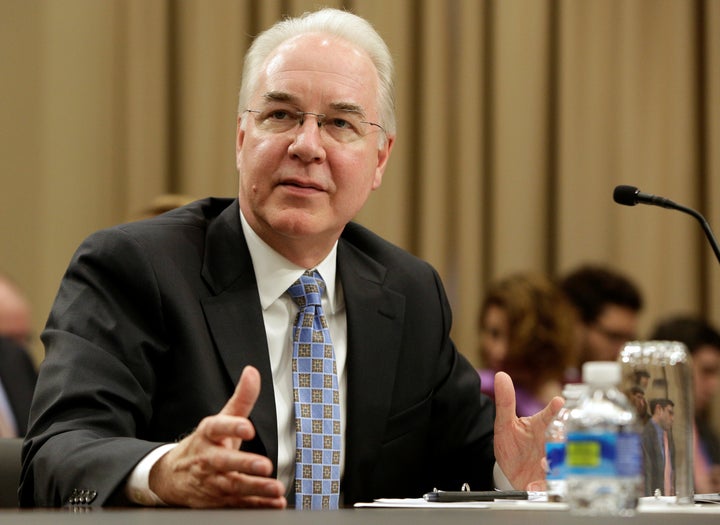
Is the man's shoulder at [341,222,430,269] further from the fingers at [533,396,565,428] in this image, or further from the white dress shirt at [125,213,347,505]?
the fingers at [533,396,565,428]

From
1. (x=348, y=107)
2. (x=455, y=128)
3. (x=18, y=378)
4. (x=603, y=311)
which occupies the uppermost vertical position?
(x=455, y=128)

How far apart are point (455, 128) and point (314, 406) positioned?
3.07 m

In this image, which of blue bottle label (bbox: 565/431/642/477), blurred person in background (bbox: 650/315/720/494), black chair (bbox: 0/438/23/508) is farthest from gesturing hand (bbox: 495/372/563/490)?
blurred person in background (bbox: 650/315/720/494)

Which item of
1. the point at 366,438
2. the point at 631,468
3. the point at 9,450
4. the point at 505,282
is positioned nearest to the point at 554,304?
the point at 505,282

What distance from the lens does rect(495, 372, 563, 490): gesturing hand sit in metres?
2.07

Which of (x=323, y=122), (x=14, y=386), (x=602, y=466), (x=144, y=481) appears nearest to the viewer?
(x=602, y=466)

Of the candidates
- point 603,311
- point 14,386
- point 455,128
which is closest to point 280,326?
point 14,386

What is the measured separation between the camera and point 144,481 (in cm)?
165

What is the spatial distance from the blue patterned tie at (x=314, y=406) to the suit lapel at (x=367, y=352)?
0.14 feet

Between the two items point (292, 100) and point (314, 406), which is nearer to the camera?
point (314, 406)

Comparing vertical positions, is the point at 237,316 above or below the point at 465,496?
above

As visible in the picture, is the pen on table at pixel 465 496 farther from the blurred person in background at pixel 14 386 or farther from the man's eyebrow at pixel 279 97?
the blurred person in background at pixel 14 386

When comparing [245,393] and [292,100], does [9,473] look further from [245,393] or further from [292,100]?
[292,100]

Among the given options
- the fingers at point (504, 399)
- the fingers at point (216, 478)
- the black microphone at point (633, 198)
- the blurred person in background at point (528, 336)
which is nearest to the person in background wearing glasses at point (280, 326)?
the fingers at point (504, 399)
